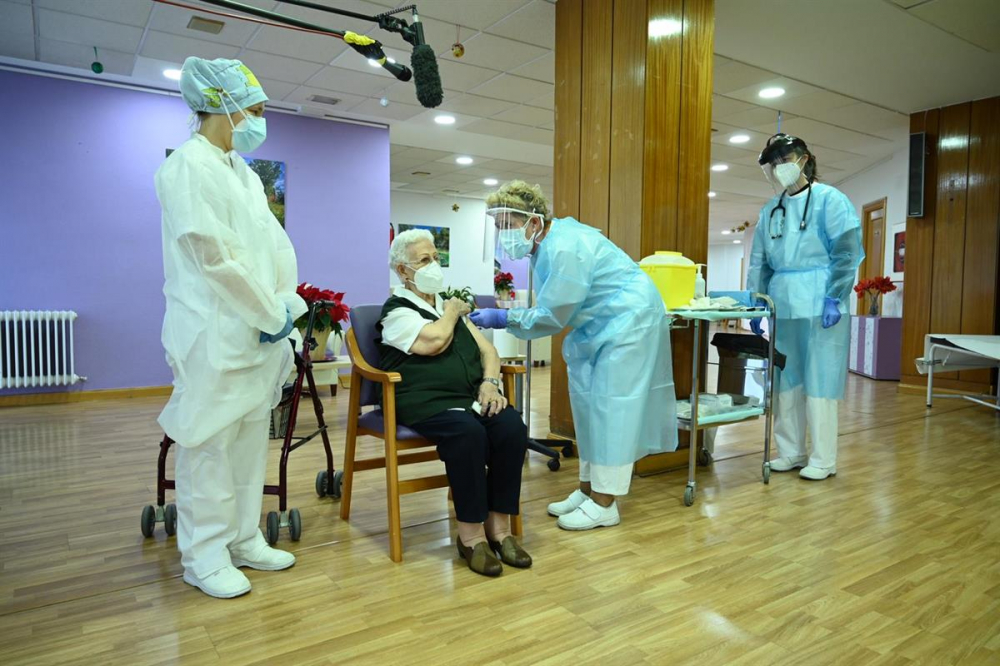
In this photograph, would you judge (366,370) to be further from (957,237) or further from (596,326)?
(957,237)

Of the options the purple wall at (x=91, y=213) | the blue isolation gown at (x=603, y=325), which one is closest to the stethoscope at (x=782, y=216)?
the blue isolation gown at (x=603, y=325)

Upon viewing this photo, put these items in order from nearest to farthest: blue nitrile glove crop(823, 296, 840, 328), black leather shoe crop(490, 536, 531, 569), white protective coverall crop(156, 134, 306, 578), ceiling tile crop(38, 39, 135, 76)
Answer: white protective coverall crop(156, 134, 306, 578) → black leather shoe crop(490, 536, 531, 569) → blue nitrile glove crop(823, 296, 840, 328) → ceiling tile crop(38, 39, 135, 76)

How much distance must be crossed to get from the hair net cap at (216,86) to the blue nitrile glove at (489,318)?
3.62 feet

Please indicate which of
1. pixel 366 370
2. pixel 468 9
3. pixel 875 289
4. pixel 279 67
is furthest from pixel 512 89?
pixel 875 289

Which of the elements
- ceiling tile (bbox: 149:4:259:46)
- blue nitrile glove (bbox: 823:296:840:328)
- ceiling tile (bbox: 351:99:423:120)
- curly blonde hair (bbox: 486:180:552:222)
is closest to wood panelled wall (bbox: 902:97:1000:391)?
blue nitrile glove (bbox: 823:296:840:328)

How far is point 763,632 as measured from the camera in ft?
6.01

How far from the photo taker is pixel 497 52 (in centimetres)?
500

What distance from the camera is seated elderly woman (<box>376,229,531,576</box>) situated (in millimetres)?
2201

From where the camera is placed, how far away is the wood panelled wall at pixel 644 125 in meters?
3.44

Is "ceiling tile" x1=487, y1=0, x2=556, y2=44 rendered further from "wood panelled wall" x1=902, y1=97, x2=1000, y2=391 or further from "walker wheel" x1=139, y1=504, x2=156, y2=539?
"wood panelled wall" x1=902, y1=97, x2=1000, y2=391

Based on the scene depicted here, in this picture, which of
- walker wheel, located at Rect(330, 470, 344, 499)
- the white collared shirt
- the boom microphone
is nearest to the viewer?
the boom microphone

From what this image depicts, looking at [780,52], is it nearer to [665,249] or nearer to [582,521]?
[665,249]

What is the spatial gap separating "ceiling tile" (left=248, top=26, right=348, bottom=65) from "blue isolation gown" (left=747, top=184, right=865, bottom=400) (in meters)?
3.40

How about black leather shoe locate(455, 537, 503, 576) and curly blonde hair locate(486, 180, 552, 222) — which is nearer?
black leather shoe locate(455, 537, 503, 576)
